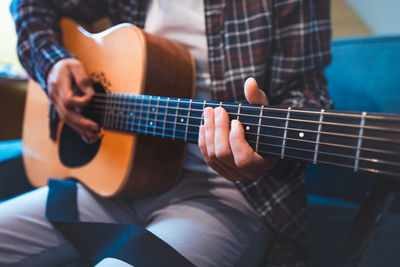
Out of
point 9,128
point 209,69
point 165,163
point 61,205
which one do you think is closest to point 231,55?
point 209,69

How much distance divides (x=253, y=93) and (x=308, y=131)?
85mm

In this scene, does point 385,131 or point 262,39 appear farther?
point 262,39

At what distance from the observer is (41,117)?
87cm

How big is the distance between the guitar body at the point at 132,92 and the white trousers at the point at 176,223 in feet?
0.14

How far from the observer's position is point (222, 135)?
1.27 feet

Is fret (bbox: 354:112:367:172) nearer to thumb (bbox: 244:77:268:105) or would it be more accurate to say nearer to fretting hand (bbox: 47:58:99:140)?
thumb (bbox: 244:77:268:105)

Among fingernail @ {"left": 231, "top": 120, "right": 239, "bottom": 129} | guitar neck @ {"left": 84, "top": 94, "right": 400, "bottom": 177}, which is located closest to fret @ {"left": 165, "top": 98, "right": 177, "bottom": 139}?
guitar neck @ {"left": 84, "top": 94, "right": 400, "bottom": 177}

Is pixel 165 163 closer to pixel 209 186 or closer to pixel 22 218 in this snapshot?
pixel 209 186

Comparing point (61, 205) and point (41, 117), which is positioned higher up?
point (41, 117)

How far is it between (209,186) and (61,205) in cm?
33

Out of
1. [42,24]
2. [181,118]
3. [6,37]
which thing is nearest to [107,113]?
[181,118]

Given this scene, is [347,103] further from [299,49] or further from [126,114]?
[126,114]

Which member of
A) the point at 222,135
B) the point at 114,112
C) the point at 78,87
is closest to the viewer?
the point at 222,135

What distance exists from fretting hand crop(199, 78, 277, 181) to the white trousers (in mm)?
140
